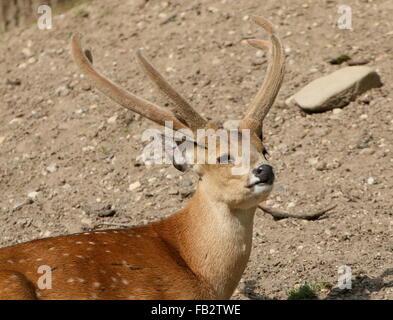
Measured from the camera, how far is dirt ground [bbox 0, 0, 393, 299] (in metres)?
5.70

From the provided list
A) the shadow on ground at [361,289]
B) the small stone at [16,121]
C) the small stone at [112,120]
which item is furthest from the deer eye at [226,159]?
the small stone at [16,121]

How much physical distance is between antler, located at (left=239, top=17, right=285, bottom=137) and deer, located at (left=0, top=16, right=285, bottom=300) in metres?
0.01

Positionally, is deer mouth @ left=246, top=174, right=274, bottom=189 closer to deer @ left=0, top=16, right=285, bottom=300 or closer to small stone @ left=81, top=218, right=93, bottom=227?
deer @ left=0, top=16, right=285, bottom=300

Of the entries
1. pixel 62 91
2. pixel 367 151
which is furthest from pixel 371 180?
pixel 62 91

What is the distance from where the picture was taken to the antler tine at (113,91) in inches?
177

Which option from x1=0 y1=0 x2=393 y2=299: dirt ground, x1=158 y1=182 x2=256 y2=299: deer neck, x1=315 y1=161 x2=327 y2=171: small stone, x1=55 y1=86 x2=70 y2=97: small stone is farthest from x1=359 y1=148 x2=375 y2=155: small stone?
x1=55 y1=86 x2=70 y2=97: small stone

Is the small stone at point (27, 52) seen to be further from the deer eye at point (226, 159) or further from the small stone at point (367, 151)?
the deer eye at point (226, 159)

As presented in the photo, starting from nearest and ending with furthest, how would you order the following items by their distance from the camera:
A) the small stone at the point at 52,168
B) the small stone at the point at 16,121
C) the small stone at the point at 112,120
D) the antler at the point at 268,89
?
the antler at the point at 268,89 < the small stone at the point at 52,168 < the small stone at the point at 112,120 < the small stone at the point at 16,121

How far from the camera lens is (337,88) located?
6.94 metres

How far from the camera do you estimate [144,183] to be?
6785 mm
